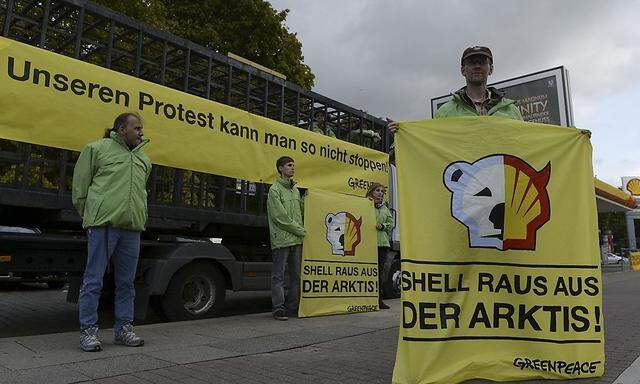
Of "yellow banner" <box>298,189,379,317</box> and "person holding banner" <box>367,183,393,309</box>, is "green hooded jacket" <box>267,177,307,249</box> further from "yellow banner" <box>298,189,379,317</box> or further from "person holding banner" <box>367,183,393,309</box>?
"person holding banner" <box>367,183,393,309</box>

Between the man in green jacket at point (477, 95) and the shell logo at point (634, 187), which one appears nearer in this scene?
the man in green jacket at point (477, 95)

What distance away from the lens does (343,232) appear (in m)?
6.98

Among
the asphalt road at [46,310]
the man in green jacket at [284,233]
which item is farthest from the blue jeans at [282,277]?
the asphalt road at [46,310]

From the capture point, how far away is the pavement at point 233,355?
358 cm

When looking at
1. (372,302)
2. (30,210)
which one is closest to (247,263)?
(372,302)

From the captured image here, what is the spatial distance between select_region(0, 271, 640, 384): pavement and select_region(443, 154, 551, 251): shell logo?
1079mm

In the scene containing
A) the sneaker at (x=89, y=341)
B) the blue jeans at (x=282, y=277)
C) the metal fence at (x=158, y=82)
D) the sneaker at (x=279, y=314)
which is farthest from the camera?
the blue jeans at (x=282, y=277)

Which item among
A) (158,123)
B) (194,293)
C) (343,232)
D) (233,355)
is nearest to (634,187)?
(343,232)

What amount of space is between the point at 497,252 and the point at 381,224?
161 inches

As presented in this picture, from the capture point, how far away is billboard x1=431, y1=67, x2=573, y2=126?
492 inches

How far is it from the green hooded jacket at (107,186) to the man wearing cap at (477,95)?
262 cm

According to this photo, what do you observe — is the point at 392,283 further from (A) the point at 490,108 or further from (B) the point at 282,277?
(A) the point at 490,108

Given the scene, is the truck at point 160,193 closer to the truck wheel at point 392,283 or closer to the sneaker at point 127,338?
the sneaker at point 127,338

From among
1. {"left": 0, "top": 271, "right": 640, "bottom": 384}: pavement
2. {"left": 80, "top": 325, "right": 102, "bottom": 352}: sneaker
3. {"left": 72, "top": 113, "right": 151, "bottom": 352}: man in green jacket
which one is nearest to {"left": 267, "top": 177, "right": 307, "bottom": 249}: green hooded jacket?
{"left": 0, "top": 271, "right": 640, "bottom": 384}: pavement
